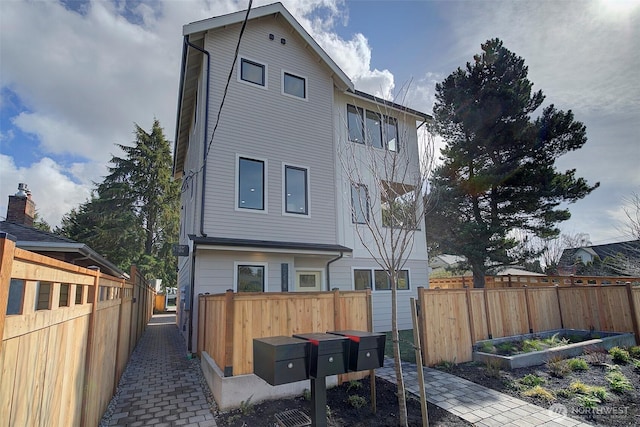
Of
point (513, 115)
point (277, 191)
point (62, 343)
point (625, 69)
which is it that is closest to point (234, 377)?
point (62, 343)

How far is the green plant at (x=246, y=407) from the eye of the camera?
4.45 meters

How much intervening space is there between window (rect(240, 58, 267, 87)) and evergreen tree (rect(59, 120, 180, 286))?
60.9ft

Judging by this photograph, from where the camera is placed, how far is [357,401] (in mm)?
4562

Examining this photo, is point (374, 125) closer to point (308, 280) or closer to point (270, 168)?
point (270, 168)

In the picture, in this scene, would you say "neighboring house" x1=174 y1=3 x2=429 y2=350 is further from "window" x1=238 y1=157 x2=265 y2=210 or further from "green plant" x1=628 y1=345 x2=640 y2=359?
"green plant" x1=628 y1=345 x2=640 y2=359

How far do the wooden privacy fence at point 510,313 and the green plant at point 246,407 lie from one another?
3550 mm

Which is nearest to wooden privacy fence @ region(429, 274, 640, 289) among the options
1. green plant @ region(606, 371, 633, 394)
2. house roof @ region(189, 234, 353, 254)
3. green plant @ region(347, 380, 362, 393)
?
green plant @ region(606, 371, 633, 394)

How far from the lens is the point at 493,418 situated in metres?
4.14

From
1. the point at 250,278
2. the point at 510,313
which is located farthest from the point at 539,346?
Answer: the point at 250,278

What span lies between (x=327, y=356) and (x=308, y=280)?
7164 millimetres

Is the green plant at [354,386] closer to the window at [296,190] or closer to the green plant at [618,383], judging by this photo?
the green plant at [618,383]

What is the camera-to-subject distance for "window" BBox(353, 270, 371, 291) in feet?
36.1

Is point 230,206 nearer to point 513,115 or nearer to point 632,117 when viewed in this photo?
point 513,115

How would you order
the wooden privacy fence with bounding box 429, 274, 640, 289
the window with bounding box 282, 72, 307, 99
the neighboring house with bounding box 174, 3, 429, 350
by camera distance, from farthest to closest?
the wooden privacy fence with bounding box 429, 274, 640, 289
the window with bounding box 282, 72, 307, 99
the neighboring house with bounding box 174, 3, 429, 350
